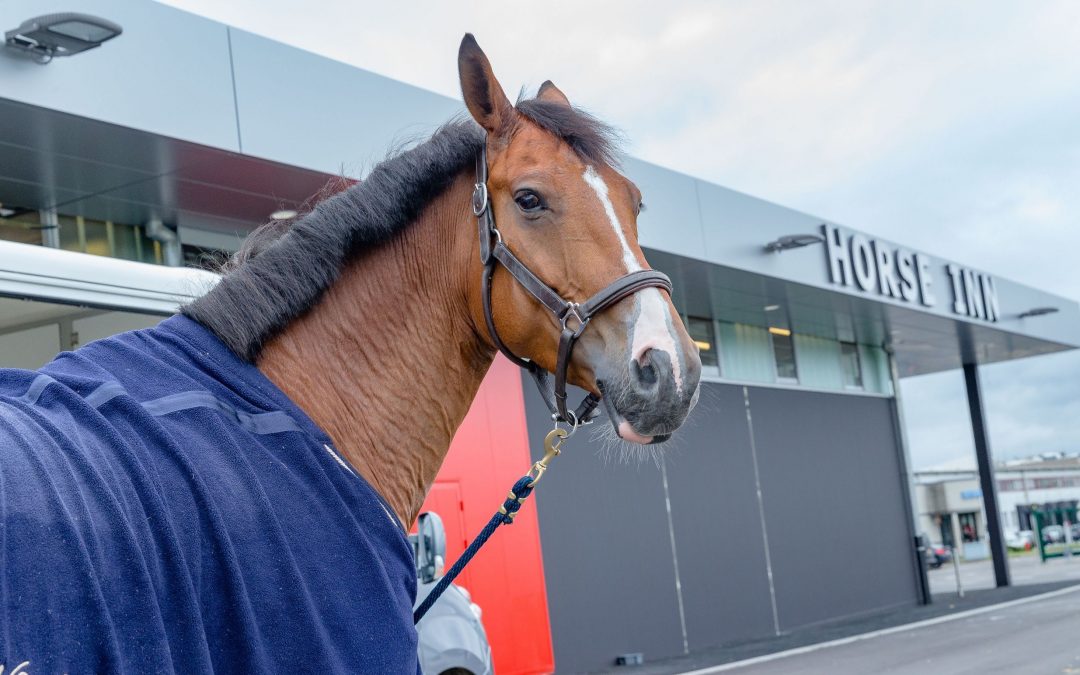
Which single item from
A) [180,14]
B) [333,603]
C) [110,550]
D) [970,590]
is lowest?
[970,590]

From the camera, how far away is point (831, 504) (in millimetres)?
18922

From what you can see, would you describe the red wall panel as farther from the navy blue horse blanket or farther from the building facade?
the navy blue horse blanket

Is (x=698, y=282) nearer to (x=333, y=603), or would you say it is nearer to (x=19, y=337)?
(x=19, y=337)

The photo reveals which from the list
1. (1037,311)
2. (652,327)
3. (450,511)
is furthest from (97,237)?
(1037,311)

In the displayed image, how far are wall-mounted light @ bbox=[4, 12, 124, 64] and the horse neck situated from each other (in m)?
5.05

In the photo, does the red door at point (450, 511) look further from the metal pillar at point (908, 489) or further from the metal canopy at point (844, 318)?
the metal pillar at point (908, 489)

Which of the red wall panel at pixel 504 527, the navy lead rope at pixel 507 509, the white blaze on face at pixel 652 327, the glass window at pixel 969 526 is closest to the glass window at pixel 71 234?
the red wall panel at pixel 504 527

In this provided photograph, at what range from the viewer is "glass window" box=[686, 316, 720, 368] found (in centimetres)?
1723

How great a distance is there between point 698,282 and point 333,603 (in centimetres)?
1357

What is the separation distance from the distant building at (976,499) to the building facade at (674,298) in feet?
129

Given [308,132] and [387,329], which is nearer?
[387,329]

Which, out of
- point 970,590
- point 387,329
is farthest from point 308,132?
point 970,590

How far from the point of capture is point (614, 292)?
2.37 metres

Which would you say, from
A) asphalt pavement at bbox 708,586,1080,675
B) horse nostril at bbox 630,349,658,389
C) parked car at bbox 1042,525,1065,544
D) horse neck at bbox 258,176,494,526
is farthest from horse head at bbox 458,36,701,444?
parked car at bbox 1042,525,1065,544
